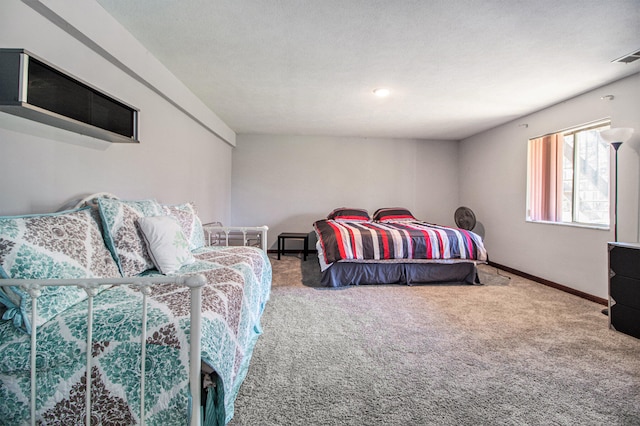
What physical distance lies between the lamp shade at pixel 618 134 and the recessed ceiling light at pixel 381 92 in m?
2.04

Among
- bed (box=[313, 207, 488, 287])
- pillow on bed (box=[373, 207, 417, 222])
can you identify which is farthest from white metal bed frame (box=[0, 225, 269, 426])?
pillow on bed (box=[373, 207, 417, 222])

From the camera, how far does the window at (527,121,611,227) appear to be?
10.1ft

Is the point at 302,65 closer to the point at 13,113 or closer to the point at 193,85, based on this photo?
the point at 193,85

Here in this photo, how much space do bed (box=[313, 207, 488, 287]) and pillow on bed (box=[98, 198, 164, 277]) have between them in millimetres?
1986

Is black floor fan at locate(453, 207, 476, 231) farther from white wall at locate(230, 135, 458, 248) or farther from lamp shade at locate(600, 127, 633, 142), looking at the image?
lamp shade at locate(600, 127, 633, 142)

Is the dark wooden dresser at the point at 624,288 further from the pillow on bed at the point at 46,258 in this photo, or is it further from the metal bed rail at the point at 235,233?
the pillow on bed at the point at 46,258

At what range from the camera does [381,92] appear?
319 centimetres

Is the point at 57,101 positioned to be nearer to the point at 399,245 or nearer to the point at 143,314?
the point at 143,314

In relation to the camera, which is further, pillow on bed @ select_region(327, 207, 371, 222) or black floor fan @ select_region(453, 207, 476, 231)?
pillow on bed @ select_region(327, 207, 371, 222)

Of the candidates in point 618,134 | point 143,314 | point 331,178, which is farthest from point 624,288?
point 331,178

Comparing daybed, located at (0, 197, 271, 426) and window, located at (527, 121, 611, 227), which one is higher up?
window, located at (527, 121, 611, 227)

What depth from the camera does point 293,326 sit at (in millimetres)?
2295

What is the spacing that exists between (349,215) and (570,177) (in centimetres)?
301

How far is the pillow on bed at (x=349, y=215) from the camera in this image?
4969mm
